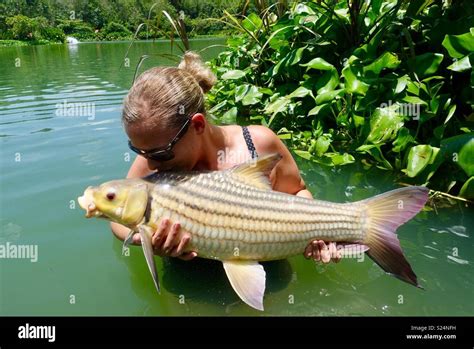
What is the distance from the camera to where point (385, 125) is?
4.57 m

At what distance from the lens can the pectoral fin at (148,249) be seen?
2.21 metres

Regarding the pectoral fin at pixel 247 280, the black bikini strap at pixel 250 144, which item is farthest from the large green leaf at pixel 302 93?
the pectoral fin at pixel 247 280

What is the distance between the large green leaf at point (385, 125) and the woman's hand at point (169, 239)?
2.92 metres

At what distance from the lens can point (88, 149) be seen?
620cm

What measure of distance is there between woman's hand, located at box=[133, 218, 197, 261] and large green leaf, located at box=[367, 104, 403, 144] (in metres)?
2.92

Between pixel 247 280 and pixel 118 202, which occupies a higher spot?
pixel 118 202

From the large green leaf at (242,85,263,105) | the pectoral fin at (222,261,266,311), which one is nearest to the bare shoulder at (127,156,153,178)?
the pectoral fin at (222,261,266,311)

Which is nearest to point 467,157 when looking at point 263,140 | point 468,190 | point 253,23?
point 468,190

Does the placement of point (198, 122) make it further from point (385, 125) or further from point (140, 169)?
point (385, 125)

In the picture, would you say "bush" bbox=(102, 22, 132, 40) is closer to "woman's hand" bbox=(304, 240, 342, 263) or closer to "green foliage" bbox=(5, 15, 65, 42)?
"green foliage" bbox=(5, 15, 65, 42)

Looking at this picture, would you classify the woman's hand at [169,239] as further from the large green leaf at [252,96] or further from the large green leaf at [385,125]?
the large green leaf at [252,96]

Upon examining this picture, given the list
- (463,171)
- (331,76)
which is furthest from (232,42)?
(463,171)

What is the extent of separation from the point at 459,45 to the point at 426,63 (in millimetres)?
402

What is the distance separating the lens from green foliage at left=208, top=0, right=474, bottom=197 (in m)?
4.21
